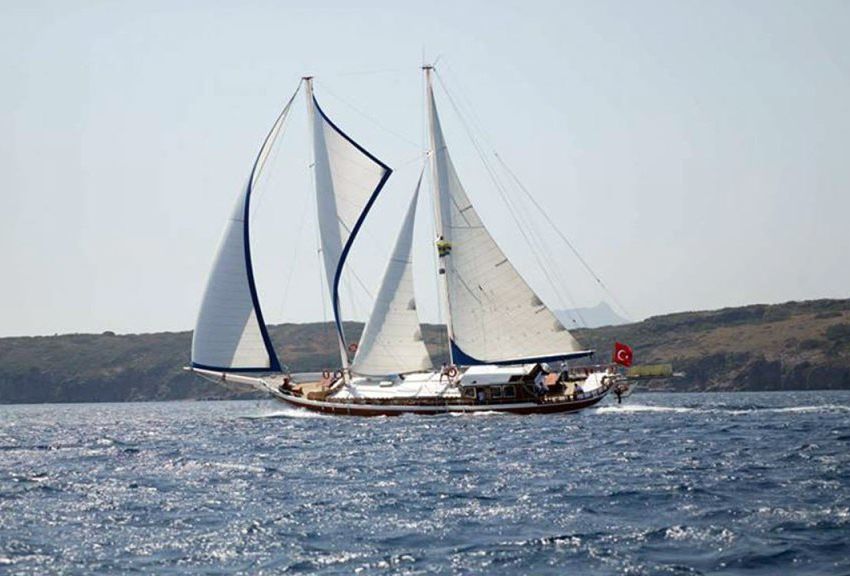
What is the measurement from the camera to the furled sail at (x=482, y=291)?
68938mm

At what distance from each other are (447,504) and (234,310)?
43785 millimetres

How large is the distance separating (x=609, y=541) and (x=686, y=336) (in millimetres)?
149642

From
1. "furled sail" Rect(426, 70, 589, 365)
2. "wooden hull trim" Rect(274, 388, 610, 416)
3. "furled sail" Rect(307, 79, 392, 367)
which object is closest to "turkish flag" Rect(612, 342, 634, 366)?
"furled sail" Rect(426, 70, 589, 365)

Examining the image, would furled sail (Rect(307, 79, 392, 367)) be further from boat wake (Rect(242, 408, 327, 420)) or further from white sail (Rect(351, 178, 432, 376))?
boat wake (Rect(242, 408, 327, 420))

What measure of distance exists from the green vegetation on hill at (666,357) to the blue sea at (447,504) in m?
93.3

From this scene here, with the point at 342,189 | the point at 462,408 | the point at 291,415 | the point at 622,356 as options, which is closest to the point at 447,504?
the point at 462,408

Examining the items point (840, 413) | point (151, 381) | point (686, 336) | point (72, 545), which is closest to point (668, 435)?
point (840, 413)

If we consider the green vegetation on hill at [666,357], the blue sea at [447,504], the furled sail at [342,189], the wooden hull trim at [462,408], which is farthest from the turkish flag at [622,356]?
the green vegetation on hill at [666,357]

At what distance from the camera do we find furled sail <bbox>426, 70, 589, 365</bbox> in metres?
68.9

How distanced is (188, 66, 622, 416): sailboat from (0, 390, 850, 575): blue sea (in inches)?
637

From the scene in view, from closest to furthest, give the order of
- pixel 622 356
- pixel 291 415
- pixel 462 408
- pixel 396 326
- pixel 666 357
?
pixel 462 408 → pixel 622 356 → pixel 396 326 → pixel 291 415 → pixel 666 357

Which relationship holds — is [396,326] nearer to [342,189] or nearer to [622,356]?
[342,189]

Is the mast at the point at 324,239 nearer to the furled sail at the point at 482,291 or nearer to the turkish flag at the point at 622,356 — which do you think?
the furled sail at the point at 482,291

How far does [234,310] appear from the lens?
72.0 meters
